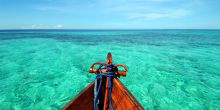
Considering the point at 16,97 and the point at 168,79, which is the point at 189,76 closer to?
the point at 168,79

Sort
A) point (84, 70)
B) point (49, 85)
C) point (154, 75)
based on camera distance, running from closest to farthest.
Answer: point (49, 85) → point (154, 75) → point (84, 70)

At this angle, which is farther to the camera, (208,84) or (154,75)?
(154,75)

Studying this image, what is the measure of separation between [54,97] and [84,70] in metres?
3.13

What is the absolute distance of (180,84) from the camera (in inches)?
257

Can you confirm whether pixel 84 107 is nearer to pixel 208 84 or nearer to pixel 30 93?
pixel 30 93

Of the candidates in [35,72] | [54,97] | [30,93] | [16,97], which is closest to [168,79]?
[54,97]

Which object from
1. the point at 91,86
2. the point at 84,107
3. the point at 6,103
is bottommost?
the point at 6,103

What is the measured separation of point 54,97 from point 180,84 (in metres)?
5.99

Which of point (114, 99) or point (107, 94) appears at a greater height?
point (107, 94)

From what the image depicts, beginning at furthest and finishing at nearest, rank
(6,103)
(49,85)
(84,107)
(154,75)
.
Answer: (154,75) → (49,85) → (6,103) → (84,107)

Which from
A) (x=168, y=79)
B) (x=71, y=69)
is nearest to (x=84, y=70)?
(x=71, y=69)

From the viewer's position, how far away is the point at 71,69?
8.52 metres

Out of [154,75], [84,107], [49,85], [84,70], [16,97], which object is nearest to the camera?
[84,107]

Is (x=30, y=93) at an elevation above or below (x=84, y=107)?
below
